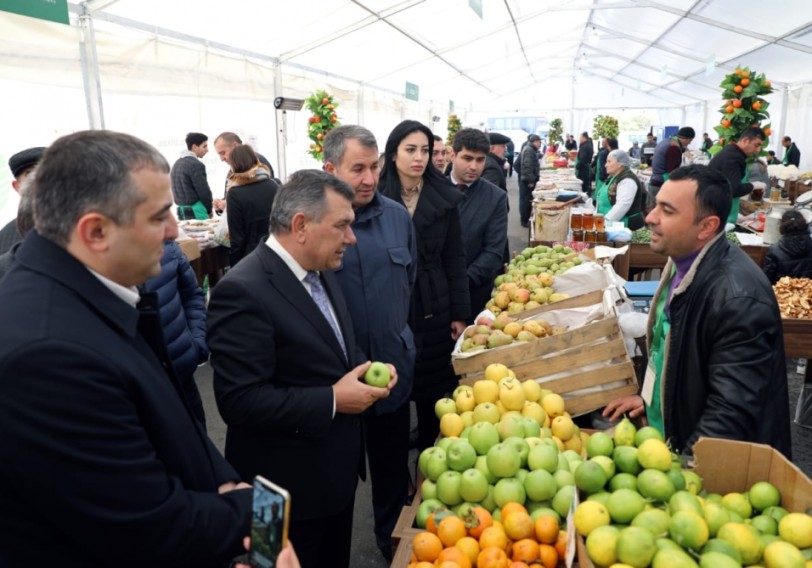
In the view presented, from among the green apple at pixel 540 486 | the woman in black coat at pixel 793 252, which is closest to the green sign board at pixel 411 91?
the woman in black coat at pixel 793 252

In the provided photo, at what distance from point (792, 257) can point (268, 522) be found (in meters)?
5.86

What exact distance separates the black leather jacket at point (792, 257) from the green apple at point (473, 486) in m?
4.86

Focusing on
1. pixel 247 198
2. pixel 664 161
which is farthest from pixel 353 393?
pixel 664 161

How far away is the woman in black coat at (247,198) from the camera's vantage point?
4867 mm

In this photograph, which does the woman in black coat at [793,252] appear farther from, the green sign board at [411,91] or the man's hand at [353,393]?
the green sign board at [411,91]

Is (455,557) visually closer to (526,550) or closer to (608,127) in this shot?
(526,550)

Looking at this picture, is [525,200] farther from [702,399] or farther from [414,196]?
[702,399]

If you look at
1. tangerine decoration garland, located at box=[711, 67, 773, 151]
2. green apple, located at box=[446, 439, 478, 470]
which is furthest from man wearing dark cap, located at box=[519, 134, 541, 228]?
green apple, located at box=[446, 439, 478, 470]

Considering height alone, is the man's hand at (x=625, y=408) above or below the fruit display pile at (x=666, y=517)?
below

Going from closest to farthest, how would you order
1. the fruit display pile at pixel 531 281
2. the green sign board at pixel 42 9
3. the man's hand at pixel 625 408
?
the man's hand at pixel 625 408, the fruit display pile at pixel 531 281, the green sign board at pixel 42 9

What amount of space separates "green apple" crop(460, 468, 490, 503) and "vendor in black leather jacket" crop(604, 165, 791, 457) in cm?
70

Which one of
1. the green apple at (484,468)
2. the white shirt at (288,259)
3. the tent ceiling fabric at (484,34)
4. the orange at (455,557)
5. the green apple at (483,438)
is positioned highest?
the tent ceiling fabric at (484,34)

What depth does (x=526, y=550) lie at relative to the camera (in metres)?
1.63

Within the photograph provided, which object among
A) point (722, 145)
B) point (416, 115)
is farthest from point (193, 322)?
point (416, 115)
